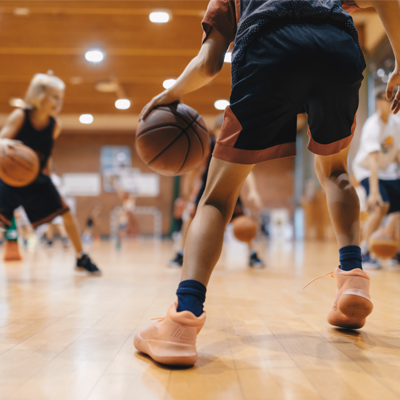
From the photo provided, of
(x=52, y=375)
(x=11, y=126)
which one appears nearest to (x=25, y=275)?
(x=11, y=126)

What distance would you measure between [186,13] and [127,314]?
6253mm

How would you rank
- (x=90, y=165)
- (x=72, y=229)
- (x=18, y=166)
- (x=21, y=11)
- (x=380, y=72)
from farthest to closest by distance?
1. (x=90, y=165)
2. (x=380, y=72)
3. (x=21, y=11)
4. (x=72, y=229)
5. (x=18, y=166)

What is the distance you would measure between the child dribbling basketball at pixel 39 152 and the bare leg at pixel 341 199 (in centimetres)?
236

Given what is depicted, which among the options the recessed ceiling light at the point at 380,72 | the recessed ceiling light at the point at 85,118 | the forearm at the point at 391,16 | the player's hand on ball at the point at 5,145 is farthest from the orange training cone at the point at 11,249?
the recessed ceiling light at the point at 85,118

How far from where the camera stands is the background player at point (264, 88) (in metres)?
1.27

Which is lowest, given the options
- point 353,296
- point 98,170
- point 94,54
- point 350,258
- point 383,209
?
point 353,296

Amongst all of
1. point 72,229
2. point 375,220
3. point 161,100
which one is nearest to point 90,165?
point 72,229

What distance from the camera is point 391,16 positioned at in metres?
1.31

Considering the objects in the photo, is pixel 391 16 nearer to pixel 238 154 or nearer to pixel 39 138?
pixel 238 154

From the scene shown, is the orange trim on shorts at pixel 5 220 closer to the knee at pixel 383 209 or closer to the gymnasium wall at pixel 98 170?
the knee at pixel 383 209

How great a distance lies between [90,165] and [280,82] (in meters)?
16.2

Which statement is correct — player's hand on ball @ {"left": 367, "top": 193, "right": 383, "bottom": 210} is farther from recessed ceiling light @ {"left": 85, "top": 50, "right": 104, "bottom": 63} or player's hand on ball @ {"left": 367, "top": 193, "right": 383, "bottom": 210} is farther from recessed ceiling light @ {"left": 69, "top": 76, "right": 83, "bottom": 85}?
recessed ceiling light @ {"left": 69, "top": 76, "right": 83, "bottom": 85}

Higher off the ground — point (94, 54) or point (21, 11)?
point (21, 11)

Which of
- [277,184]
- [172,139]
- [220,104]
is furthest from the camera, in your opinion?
[277,184]
